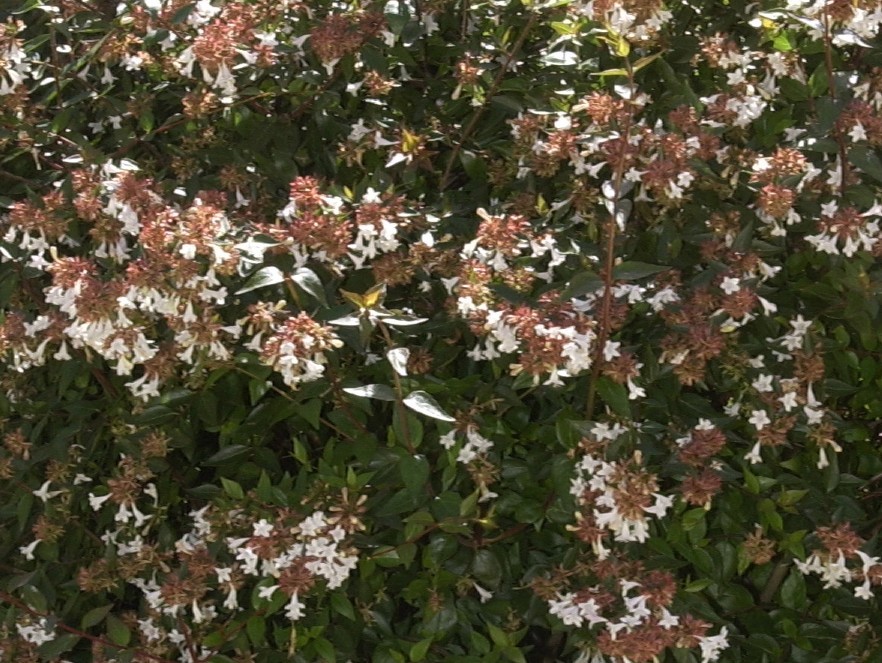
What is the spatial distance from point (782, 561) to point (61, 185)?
1.33m

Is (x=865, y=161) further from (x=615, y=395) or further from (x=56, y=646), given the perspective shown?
(x=56, y=646)

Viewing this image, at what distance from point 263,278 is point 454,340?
0.39 m

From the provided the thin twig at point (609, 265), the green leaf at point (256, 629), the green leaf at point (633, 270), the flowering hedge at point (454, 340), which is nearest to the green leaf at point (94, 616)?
the flowering hedge at point (454, 340)

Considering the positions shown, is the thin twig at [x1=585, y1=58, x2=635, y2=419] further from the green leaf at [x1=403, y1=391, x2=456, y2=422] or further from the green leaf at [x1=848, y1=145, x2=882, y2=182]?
the green leaf at [x1=848, y1=145, x2=882, y2=182]

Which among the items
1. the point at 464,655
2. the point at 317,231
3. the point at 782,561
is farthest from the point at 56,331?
the point at 782,561

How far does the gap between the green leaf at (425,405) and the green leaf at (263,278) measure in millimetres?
244

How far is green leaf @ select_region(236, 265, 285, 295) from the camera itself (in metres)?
1.56

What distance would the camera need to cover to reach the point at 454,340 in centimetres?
184

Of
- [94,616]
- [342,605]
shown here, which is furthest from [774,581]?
[94,616]

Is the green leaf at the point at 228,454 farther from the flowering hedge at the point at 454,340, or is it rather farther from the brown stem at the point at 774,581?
the brown stem at the point at 774,581

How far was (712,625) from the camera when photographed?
1.80 metres

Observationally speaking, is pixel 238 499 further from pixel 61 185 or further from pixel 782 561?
pixel 782 561

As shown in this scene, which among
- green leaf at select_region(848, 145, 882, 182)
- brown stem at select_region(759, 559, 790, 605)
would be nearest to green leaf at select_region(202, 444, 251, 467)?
brown stem at select_region(759, 559, 790, 605)

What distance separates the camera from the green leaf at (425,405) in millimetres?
1590
